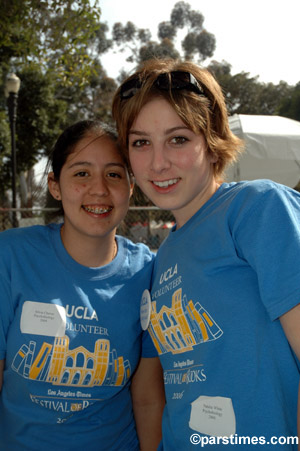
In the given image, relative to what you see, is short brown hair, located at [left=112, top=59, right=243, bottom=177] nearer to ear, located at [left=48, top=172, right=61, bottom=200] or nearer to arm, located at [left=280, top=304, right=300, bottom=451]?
ear, located at [left=48, top=172, right=61, bottom=200]

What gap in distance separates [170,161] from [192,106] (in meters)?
0.22

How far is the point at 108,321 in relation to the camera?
1830mm

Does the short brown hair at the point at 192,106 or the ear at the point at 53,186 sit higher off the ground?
the short brown hair at the point at 192,106

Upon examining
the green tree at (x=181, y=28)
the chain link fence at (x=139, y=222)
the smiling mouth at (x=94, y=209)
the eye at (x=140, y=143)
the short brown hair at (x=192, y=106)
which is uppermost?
the green tree at (x=181, y=28)

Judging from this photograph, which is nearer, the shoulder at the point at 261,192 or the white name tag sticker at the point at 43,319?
the shoulder at the point at 261,192

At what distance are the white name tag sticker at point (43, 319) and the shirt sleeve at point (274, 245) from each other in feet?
2.77

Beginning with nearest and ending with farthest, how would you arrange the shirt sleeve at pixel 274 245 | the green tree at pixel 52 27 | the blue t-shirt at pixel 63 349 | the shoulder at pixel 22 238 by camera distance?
the shirt sleeve at pixel 274 245, the blue t-shirt at pixel 63 349, the shoulder at pixel 22 238, the green tree at pixel 52 27

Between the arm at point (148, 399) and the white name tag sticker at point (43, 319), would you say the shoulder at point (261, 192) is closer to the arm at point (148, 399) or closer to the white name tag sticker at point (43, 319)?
the white name tag sticker at point (43, 319)

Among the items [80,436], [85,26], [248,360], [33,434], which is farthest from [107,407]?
[85,26]

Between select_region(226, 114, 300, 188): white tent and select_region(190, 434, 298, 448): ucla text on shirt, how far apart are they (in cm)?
479

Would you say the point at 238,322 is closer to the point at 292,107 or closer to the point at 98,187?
the point at 98,187

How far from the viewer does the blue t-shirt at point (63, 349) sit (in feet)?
5.65

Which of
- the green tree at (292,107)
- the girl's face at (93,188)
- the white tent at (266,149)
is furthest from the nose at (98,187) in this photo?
the green tree at (292,107)

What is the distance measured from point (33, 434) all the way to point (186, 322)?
0.83 metres
